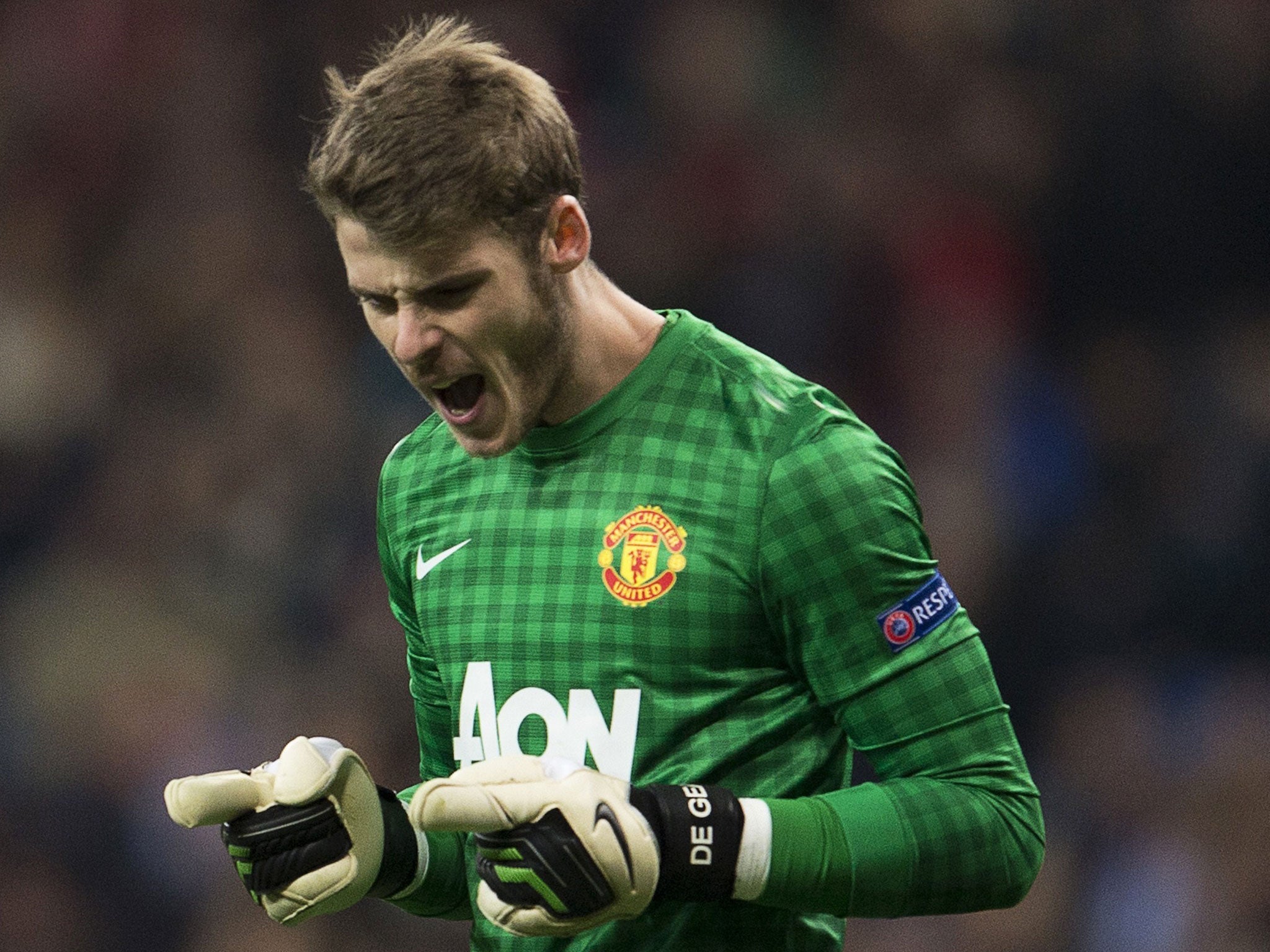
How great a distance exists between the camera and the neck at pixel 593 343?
91.7 inches

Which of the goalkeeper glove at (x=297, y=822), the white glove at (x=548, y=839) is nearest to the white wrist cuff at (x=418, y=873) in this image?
the goalkeeper glove at (x=297, y=822)

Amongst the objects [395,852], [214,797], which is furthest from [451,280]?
[395,852]

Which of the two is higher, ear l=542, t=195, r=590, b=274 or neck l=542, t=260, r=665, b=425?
ear l=542, t=195, r=590, b=274

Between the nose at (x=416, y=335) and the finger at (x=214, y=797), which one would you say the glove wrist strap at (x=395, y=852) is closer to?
the finger at (x=214, y=797)

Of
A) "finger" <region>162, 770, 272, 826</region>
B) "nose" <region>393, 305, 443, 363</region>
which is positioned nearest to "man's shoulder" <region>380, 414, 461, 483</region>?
"nose" <region>393, 305, 443, 363</region>

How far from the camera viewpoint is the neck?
2.33 m

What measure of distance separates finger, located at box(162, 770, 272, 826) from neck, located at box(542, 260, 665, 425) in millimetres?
597

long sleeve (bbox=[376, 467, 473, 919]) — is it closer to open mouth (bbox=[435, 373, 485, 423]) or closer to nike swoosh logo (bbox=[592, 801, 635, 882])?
open mouth (bbox=[435, 373, 485, 423])

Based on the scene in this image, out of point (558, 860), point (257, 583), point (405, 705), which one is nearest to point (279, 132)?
point (257, 583)

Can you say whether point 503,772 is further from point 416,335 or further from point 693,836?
point 416,335

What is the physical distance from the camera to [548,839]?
191 cm

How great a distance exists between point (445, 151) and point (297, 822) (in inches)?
32.8

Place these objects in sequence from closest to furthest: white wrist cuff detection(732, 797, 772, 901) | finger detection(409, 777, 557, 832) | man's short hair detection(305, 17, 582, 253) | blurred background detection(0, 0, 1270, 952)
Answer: finger detection(409, 777, 557, 832)
white wrist cuff detection(732, 797, 772, 901)
man's short hair detection(305, 17, 582, 253)
blurred background detection(0, 0, 1270, 952)

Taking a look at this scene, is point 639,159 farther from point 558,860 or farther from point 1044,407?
point 558,860
